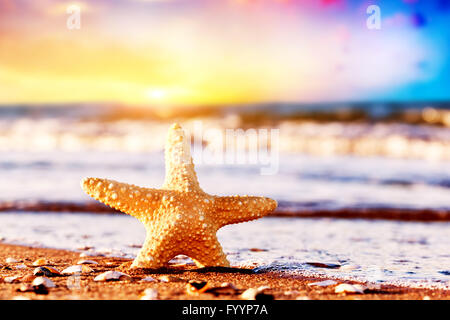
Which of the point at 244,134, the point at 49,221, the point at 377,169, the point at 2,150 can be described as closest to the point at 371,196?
the point at 377,169

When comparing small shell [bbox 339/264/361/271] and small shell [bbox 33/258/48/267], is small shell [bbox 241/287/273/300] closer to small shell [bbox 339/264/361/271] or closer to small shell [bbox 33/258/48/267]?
small shell [bbox 339/264/361/271]

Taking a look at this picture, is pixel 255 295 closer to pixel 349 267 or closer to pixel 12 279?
pixel 349 267

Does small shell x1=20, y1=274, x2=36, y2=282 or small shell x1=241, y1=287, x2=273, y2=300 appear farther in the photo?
small shell x1=20, y1=274, x2=36, y2=282

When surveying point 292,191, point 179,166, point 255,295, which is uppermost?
point 179,166

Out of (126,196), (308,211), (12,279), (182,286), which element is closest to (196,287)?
(182,286)

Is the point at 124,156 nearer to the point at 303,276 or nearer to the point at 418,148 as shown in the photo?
the point at 418,148

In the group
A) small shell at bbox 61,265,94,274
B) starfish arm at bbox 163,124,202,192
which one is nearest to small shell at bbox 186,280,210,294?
starfish arm at bbox 163,124,202,192
